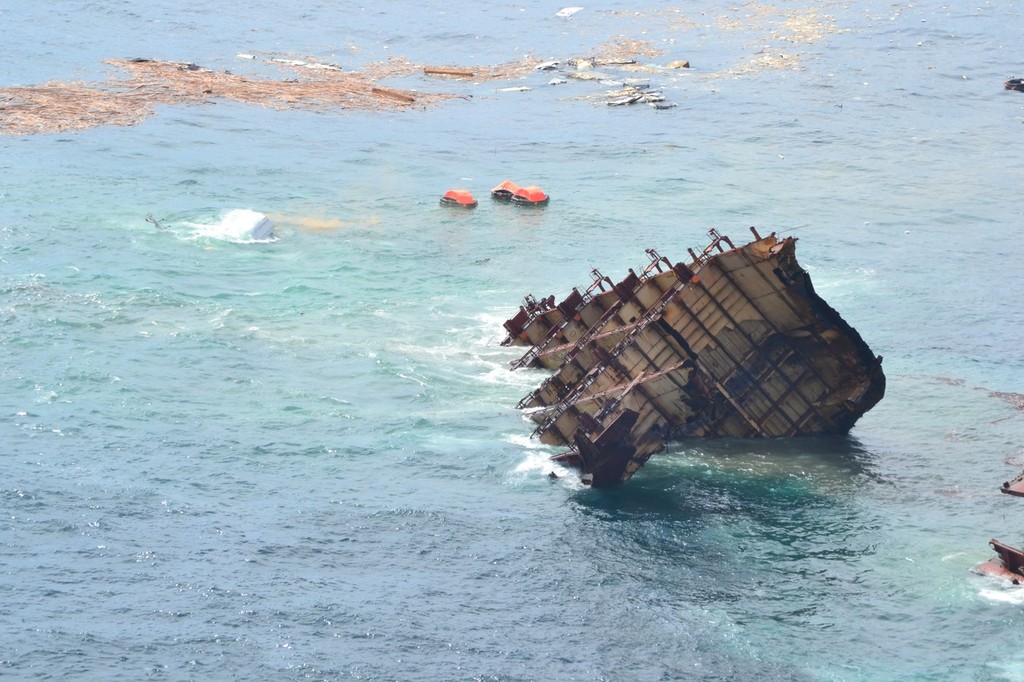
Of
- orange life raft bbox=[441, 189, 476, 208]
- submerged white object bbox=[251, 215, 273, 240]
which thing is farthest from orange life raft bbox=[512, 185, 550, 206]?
submerged white object bbox=[251, 215, 273, 240]

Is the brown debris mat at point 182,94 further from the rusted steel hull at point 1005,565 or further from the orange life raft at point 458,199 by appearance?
the rusted steel hull at point 1005,565

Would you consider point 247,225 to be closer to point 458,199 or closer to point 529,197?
point 458,199

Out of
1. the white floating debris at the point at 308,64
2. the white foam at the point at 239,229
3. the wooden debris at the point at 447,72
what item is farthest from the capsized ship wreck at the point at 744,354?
the white floating debris at the point at 308,64

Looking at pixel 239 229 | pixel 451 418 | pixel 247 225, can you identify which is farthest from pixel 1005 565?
pixel 239 229

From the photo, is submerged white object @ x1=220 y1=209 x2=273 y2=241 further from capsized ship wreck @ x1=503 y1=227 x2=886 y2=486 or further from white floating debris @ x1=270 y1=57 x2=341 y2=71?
white floating debris @ x1=270 y1=57 x2=341 y2=71

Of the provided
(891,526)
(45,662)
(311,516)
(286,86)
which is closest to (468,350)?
(311,516)

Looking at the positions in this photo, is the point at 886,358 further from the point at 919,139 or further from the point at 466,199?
the point at 919,139
